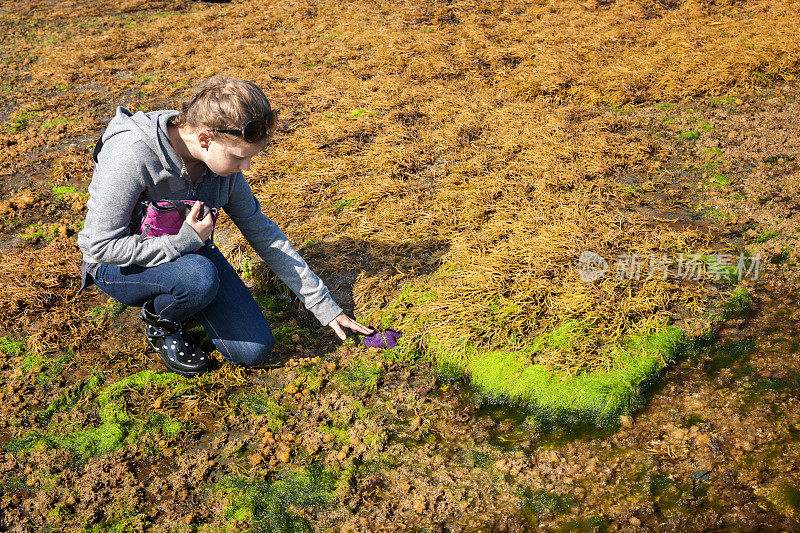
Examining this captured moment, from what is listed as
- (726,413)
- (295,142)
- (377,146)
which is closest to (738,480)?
(726,413)

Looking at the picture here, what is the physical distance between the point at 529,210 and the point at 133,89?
562cm

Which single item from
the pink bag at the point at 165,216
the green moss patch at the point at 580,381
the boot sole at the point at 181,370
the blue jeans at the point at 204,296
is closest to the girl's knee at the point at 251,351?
the blue jeans at the point at 204,296

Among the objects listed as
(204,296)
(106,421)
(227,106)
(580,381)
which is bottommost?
(580,381)

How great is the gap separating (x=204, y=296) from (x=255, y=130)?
96 cm

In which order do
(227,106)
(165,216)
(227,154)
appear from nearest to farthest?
(227,106), (227,154), (165,216)

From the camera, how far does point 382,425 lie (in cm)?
298

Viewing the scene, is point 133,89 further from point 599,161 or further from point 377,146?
point 599,161

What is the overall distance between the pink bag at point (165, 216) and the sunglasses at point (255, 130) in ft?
1.61

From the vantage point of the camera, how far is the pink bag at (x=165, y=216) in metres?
2.96

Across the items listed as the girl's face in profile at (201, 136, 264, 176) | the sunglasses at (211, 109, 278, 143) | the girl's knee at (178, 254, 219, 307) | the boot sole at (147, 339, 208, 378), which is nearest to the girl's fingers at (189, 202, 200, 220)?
the girl's face in profile at (201, 136, 264, 176)

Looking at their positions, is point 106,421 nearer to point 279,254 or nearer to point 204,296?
point 204,296

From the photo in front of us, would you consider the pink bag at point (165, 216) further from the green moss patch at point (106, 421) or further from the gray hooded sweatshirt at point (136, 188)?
the green moss patch at point (106, 421)

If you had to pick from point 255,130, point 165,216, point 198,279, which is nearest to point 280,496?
point 198,279

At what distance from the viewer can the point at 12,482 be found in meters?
2.73
